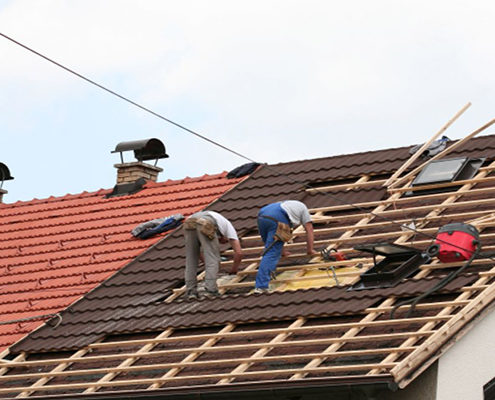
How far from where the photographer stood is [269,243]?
41.7ft

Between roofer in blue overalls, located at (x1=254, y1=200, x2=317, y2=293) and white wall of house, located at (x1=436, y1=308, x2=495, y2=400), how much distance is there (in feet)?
9.43

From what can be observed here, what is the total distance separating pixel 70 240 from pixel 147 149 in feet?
9.50

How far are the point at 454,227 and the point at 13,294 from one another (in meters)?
6.01

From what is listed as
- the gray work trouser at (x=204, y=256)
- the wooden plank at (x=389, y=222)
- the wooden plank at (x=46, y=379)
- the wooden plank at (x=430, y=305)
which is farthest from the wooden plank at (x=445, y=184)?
the wooden plank at (x=46, y=379)

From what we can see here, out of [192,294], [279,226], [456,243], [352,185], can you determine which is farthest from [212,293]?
[352,185]

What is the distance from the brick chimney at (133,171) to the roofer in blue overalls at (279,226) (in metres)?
5.61

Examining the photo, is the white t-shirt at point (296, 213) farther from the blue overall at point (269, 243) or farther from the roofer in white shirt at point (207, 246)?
the roofer in white shirt at point (207, 246)

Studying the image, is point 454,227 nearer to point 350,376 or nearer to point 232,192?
point 350,376

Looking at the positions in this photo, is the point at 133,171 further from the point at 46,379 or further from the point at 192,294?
the point at 46,379

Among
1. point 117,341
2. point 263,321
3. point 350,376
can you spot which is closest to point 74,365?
point 117,341

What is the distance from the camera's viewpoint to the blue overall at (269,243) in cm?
1242

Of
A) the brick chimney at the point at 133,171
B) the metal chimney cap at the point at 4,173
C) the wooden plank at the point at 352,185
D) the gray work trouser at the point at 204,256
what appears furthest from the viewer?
the metal chimney cap at the point at 4,173

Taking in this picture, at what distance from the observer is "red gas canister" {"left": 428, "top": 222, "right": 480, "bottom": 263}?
Answer: 1140cm

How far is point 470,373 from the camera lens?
10.2 meters
